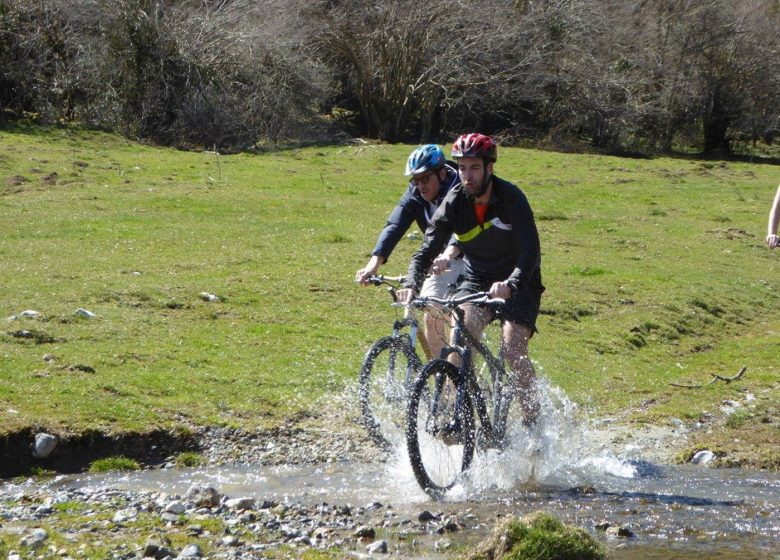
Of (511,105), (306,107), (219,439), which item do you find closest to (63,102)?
(306,107)

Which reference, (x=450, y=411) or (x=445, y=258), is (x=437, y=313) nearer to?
(x=445, y=258)

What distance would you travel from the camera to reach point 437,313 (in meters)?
7.29

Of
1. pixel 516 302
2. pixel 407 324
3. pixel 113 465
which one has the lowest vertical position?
pixel 113 465

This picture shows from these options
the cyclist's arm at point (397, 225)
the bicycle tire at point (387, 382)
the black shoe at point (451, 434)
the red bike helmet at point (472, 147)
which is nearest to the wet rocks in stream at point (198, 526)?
the black shoe at point (451, 434)

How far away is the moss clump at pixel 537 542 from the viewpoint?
208 inches

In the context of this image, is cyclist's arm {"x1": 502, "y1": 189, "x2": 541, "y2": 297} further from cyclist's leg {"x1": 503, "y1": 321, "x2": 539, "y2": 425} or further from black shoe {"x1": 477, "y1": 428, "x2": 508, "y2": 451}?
black shoe {"x1": 477, "y1": 428, "x2": 508, "y2": 451}

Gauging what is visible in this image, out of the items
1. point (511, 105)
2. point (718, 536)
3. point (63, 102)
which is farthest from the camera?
point (511, 105)

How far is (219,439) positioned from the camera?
27.2ft

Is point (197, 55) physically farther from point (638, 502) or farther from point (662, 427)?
point (638, 502)

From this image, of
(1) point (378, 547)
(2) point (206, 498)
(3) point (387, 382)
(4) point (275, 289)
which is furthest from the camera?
(4) point (275, 289)

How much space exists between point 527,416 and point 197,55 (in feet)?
86.3

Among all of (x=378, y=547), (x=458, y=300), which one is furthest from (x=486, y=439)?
(x=378, y=547)

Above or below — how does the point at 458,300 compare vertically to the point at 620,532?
above

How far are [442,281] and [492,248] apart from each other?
36.2 inches
